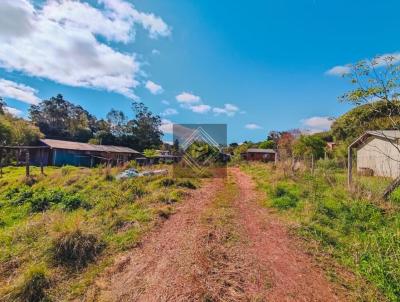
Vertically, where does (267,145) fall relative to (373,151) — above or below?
above

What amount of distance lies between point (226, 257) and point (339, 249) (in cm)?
208

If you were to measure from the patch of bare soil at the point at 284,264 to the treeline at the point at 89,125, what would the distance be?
4287 cm

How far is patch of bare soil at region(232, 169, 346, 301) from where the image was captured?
311 centimetres

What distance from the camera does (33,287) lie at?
10.7ft

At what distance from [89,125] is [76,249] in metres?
61.2

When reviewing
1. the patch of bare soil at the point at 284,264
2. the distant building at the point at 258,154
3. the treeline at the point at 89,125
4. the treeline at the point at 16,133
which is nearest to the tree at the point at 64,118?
the treeline at the point at 89,125

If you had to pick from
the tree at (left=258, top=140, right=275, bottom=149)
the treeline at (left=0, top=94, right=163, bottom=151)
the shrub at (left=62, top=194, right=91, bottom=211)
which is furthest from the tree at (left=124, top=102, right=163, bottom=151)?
the shrub at (left=62, top=194, right=91, bottom=211)

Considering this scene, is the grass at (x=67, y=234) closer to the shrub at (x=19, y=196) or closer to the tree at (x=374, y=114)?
the shrub at (x=19, y=196)

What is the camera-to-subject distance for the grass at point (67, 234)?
3.40m

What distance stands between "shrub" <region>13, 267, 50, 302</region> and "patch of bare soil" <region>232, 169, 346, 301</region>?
2.92 meters

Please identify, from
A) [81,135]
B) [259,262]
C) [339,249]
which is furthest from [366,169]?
[81,135]

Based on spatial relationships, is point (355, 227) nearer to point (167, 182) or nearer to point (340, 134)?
point (167, 182)

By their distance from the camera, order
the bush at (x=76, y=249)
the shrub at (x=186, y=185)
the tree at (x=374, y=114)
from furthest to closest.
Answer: the shrub at (x=186, y=185) < the tree at (x=374, y=114) < the bush at (x=76, y=249)

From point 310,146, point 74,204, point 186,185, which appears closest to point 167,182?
point 186,185
